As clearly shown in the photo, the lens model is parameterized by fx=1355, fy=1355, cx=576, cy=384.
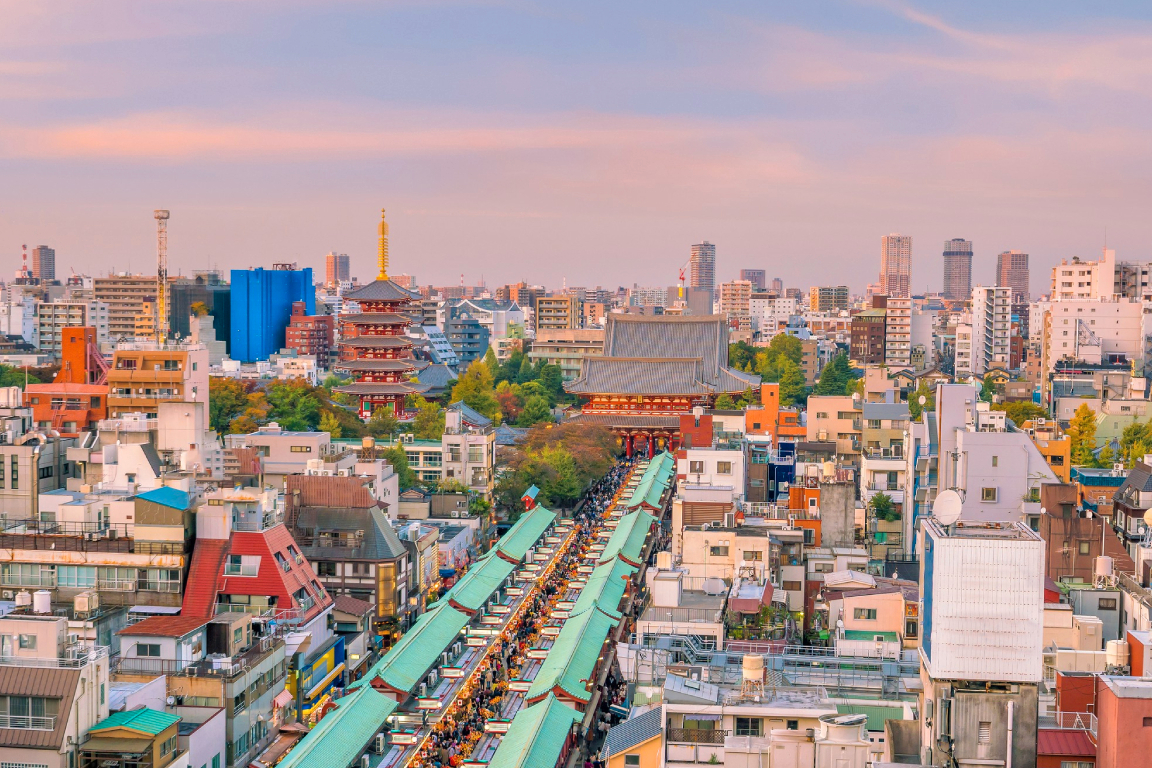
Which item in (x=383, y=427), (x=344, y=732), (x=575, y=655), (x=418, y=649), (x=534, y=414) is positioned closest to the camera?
(x=344, y=732)

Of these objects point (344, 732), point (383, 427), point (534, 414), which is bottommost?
point (344, 732)

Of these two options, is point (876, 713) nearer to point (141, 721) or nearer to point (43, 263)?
point (141, 721)

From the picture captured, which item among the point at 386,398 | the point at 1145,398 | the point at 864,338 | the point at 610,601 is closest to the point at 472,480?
the point at 610,601

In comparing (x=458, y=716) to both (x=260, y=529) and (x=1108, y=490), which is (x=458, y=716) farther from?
(x=1108, y=490)

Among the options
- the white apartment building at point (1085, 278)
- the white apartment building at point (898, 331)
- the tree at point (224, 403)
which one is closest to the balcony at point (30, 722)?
the tree at point (224, 403)

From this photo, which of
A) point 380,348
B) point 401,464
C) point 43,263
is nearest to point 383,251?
point 380,348

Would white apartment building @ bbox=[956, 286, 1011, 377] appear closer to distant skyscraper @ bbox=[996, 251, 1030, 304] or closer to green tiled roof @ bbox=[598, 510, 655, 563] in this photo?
green tiled roof @ bbox=[598, 510, 655, 563]
